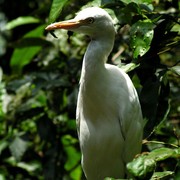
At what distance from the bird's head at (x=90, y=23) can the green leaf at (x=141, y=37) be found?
13 centimetres

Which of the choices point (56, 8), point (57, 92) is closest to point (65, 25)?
point (56, 8)

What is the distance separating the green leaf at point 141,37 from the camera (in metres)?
1.93

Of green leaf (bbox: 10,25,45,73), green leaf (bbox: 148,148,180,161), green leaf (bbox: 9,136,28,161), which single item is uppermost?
green leaf (bbox: 148,148,180,161)

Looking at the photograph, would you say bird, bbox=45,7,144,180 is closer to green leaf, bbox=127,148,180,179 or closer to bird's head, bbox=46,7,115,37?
bird's head, bbox=46,7,115,37

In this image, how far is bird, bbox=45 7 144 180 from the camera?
215 cm

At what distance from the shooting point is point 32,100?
10.3 feet

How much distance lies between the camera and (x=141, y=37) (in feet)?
6.39

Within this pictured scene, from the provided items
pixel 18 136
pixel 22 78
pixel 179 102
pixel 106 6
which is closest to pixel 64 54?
pixel 22 78

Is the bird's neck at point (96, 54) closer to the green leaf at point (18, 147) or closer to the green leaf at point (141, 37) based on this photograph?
the green leaf at point (141, 37)

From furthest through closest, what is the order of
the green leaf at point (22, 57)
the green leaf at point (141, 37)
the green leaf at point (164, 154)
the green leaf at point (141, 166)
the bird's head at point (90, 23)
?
the green leaf at point (22, 57)
the bird's head at point (90, 23)
the green leaf at point (141, 37)
the green leaf at point (164, 154)
the green leaf at point (141, 166)

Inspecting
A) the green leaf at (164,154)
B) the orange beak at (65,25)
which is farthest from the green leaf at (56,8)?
the green leaf at (164,154)

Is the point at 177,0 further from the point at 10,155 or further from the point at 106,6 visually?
the point at 10,155

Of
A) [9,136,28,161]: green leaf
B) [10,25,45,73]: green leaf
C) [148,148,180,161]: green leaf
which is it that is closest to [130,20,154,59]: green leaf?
[148,148,180,161]: green leaf

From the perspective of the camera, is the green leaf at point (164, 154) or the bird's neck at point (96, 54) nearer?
the green leaf at point (164, 154)
